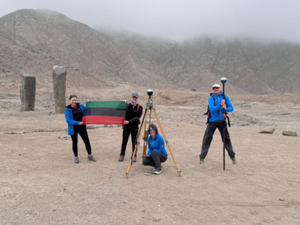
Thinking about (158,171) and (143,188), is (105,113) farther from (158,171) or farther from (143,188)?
(143,188)

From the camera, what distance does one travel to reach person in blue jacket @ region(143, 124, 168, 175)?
6371 mm

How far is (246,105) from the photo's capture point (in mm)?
32469

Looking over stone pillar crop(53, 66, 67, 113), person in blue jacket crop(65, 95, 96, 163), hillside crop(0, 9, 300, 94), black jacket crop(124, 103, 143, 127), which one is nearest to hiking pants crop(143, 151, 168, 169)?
black jacket crop(124, 103, 143, 127)

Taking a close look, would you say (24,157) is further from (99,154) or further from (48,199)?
(48,199)

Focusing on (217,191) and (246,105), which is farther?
(246,105)

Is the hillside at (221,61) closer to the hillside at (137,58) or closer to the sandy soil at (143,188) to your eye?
the hillside at (137,58)

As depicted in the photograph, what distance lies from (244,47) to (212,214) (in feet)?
334

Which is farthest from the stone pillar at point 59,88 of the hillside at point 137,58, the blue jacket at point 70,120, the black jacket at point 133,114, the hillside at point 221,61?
the hillside at point 221,61

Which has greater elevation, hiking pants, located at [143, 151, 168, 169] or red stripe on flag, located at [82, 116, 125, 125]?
red stripe on flag, located at [82, 116, 125, 125]

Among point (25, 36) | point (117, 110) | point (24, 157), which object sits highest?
point (25, 36)

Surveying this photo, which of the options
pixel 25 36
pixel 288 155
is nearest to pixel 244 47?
pixel 25 36

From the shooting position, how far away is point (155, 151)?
21.2 ft

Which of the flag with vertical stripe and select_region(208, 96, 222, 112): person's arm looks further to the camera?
the flag with vertical stripe

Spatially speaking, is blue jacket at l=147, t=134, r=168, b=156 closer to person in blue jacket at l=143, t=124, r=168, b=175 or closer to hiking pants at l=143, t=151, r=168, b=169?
person in blue jacket at l=143, t=124, r=168, b=175
